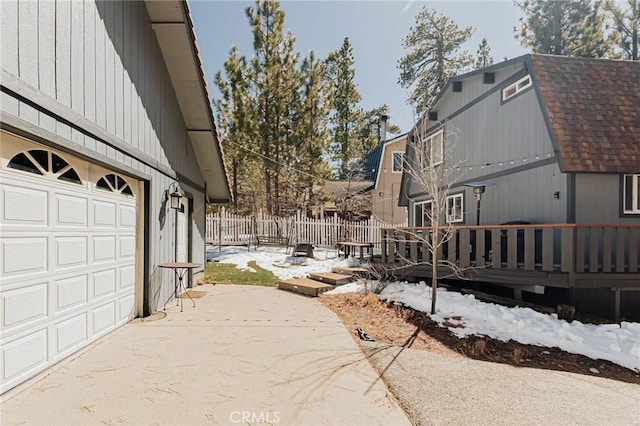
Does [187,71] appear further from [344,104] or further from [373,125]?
[373,125]

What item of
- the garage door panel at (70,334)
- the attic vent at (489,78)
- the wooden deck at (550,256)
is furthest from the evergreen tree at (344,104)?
the garage door panel at (70,334)

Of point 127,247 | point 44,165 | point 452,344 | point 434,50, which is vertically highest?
point 434,50

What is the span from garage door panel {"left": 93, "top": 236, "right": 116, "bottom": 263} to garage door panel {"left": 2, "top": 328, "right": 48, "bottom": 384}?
1039 millimetres

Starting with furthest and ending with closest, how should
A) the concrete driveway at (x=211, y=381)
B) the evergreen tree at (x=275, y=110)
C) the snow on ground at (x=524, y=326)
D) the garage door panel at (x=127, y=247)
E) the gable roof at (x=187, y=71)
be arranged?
the evergreen tree at (x=275, y=110) < the gable roof at (x=187, y=71) < the garage door panel at (x=127, y=247) < the snow on ground at (x=524, y=326) < the concrete driveway at (x=211, y=381)

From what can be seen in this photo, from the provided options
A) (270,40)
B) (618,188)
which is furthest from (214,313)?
(270,40)

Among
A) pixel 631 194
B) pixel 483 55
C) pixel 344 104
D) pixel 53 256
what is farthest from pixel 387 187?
pixel 53 256

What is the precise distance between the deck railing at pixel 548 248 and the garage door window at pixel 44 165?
5485mm

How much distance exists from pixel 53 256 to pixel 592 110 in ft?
30.7

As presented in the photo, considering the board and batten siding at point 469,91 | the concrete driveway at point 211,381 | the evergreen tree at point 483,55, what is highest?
the evergreen tree at point 483,55

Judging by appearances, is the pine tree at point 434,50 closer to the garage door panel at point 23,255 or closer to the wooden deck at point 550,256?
the wooden deck at point 550,256

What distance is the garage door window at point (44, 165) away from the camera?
2900 millimetres

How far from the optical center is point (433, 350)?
A: 4141 mm

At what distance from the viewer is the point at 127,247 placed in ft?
15.5

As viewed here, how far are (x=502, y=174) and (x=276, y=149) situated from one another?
38.0 ft
